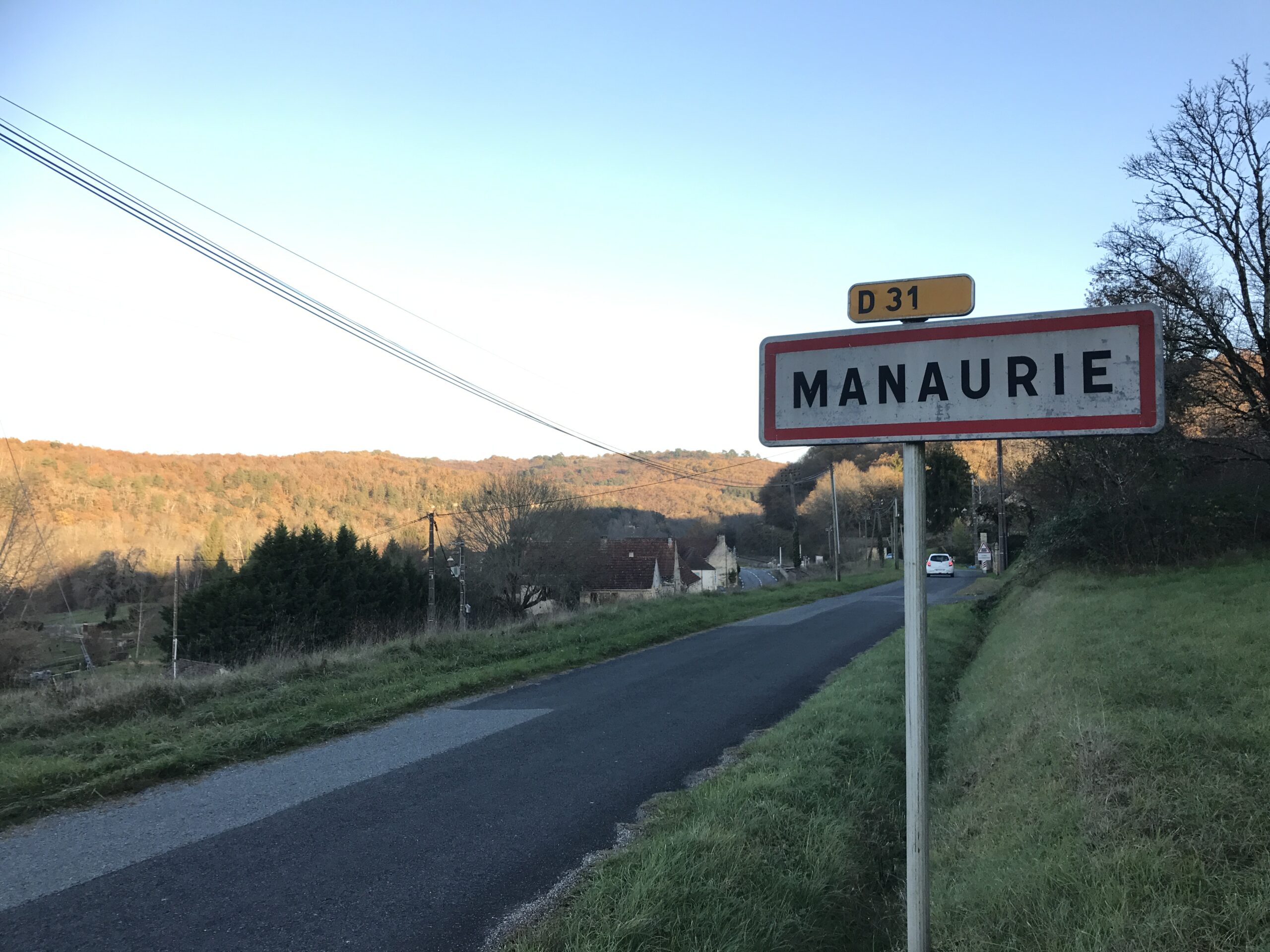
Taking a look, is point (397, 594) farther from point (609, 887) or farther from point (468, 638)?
point (609, 887)

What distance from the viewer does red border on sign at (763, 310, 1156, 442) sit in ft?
7.45

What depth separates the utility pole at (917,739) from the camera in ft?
8.21

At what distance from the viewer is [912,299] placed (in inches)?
102

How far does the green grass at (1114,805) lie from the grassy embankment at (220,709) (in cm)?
581

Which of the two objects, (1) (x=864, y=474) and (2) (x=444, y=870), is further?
(1) (x=864, y=474)

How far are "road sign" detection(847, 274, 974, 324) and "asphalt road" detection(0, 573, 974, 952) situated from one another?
3.22 meters

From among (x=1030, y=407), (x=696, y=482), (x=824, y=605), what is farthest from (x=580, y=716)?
(x=696, y=482)

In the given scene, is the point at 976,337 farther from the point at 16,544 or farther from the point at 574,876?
the point at 16,544

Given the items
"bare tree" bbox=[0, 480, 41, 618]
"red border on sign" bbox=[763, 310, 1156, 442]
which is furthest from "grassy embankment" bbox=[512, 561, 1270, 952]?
"bare tree" bbox=[0, 480, 41, 618]

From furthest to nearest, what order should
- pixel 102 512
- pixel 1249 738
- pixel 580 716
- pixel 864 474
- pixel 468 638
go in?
pixel 864 474
pixel 102 512
pixel 468 638
pixel 580 716
pixel 1249 738

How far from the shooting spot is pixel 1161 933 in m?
2.92

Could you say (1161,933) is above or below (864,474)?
below

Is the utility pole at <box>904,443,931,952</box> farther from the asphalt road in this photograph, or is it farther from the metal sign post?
the asphalt road

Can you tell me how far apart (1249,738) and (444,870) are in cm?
505
